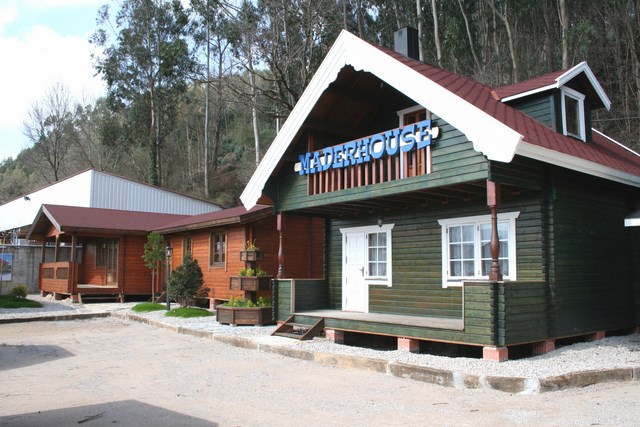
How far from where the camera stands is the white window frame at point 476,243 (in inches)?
406

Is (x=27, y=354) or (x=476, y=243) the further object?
(x=27, y=354)

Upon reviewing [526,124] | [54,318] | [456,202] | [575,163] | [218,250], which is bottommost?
[54,318]

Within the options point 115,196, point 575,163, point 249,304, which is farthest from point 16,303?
point 575,163

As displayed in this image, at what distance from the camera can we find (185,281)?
18.1 m

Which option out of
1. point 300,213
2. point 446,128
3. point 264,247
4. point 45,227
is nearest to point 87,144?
point 45,227

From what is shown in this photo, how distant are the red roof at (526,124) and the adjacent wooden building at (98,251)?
15.7 m

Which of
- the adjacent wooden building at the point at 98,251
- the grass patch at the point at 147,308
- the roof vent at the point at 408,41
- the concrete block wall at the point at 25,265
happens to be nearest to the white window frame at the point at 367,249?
the roof vent at the point at 408,41

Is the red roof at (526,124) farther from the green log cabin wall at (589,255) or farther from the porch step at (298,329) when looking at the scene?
the porch step at (298,329)

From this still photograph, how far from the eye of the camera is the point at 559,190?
1022cm

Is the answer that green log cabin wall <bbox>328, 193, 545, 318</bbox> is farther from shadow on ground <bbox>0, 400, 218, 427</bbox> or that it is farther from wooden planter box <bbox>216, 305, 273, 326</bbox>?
shadow on ground <bbox>0, 400, 218, 427</bbox>

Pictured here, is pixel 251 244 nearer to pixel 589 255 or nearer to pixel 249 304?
pixel 249 304

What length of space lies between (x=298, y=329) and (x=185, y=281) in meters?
6.35

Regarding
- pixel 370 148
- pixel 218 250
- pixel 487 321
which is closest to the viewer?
pixel 487 321

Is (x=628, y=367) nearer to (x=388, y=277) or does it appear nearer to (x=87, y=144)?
(x=388, y=277)
